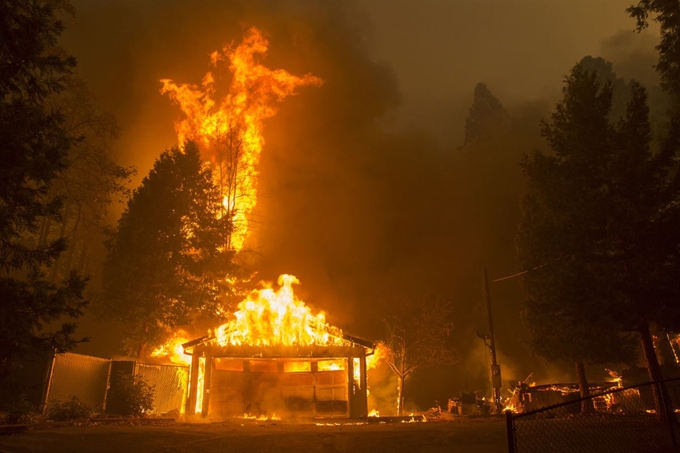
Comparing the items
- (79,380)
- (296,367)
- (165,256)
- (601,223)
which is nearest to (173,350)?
(165,256)

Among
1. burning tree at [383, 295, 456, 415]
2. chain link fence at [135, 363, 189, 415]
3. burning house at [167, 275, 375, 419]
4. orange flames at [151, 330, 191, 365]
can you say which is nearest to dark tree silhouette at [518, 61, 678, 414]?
burning house at [167, 275, 375, 419]

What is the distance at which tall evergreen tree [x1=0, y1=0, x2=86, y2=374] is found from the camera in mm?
9438

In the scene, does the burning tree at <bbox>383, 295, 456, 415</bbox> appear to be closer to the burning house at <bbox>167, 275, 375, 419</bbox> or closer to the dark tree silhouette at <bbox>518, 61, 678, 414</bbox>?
the burning house at <bbox>167, 275, 375, 419</bbox>

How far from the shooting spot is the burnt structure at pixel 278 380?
859 inches

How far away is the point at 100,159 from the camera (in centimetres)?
2366

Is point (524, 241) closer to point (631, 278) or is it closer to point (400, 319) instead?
point (631, 278)

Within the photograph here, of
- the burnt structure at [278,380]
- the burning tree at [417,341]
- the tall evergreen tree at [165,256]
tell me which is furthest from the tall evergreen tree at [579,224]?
the tall evergreen tree at [165,256]

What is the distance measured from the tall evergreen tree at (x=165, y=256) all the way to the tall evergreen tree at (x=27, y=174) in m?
15.2

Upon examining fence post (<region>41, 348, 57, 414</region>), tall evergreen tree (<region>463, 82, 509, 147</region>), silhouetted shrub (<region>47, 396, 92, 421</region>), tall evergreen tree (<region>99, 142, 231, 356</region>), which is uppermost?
tall evergreen tree (<region>463, 82, 509, 147</region>)

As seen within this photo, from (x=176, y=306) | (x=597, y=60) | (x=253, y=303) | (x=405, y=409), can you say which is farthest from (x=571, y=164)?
(x=597, y=60)

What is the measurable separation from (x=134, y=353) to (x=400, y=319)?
20.6m

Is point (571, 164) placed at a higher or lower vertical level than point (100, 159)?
lower

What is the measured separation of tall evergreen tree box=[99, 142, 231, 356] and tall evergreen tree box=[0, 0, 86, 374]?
50.0 feet

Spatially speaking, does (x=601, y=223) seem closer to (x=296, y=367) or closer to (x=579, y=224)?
(x=579, y=224)
